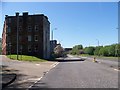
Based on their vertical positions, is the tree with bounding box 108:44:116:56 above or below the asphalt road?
above

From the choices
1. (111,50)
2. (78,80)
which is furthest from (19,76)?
(111,50)

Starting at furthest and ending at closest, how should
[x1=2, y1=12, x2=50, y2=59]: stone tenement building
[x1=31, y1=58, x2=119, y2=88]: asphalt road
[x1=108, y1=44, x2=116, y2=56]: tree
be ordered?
[x1=108, y1=44, x2=116, y2=56]: tree, [x1=2, y1=12, x2=50, y2=59]: stone tenement building, [x1=31, y1=58, x2=119, y2=88]: asphalt road

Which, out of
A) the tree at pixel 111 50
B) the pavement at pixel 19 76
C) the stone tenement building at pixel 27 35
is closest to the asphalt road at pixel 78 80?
the pavement at pixel 19 76

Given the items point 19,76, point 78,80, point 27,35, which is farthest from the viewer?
point 27,35

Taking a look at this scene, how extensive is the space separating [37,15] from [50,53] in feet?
70.1

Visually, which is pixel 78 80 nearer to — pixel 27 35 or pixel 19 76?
pixel 19 76

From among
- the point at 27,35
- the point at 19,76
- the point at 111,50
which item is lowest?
the point at 19,76

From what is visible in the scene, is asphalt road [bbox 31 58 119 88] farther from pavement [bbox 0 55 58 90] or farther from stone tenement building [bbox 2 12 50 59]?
stone tenement building [bbox 2 12 50 59]

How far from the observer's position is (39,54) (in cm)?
8406

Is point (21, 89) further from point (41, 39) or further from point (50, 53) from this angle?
point (50, 53)

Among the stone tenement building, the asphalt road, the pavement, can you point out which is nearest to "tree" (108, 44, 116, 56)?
the stone tenement building

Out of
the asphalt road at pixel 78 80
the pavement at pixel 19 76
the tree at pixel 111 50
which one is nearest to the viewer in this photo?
the asphalt road at pixel 78 80

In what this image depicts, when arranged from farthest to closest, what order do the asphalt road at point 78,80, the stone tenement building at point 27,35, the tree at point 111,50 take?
the tree at point 111,50
the stone tenement building at point 27,35
the asphalt road at point 78,80

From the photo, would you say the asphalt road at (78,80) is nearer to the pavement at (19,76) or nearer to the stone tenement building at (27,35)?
the pavement at (19,76)
